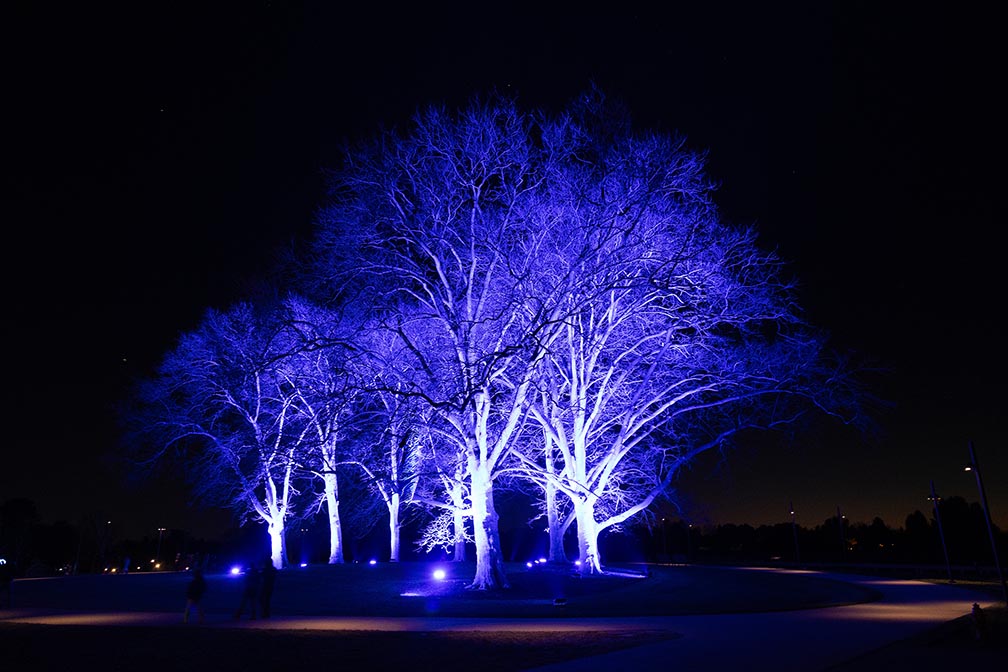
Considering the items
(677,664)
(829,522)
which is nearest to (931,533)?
(829,522)

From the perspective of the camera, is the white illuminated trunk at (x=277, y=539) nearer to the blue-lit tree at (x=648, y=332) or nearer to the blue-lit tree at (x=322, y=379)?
the blue-lit tree at (x=322, y=379)

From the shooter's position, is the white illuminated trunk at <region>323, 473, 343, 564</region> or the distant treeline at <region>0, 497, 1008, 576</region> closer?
the white illuminated trunk at <region>323, 473, 343, 564</region>

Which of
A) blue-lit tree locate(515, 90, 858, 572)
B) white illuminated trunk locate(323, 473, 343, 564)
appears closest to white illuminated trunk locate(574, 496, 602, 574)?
blue-lit tree locate(515, 90, 858, 572)

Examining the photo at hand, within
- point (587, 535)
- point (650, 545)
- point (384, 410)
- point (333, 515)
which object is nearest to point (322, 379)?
point (384, 410)

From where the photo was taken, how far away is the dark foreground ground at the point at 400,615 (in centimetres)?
1101

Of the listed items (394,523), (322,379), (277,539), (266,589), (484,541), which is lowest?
(266,589)

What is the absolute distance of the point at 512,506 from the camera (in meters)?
42.6

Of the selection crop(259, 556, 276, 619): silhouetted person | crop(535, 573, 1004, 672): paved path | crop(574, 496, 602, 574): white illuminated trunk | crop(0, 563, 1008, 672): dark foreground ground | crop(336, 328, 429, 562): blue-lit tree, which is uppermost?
crop(336, 328, 429, 562): blue-lit tree

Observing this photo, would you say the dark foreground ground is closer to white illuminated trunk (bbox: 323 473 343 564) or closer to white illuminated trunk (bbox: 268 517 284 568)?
white illuminated trunk (bbox: 268 517 284 568)

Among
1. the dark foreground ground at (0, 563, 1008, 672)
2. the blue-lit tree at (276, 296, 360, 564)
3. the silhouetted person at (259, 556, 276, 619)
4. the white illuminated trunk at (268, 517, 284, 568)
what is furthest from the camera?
the white illuminated trunk at (268, 517, 284, 568)

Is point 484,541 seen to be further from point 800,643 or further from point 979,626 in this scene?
point 979,626

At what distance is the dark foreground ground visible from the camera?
36.1 feet

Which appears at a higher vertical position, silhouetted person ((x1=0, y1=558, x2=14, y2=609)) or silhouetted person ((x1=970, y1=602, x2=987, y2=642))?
silhouetted person ((x1=0, y1=558, x2=14, y2=609))

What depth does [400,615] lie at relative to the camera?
18.4 meters
